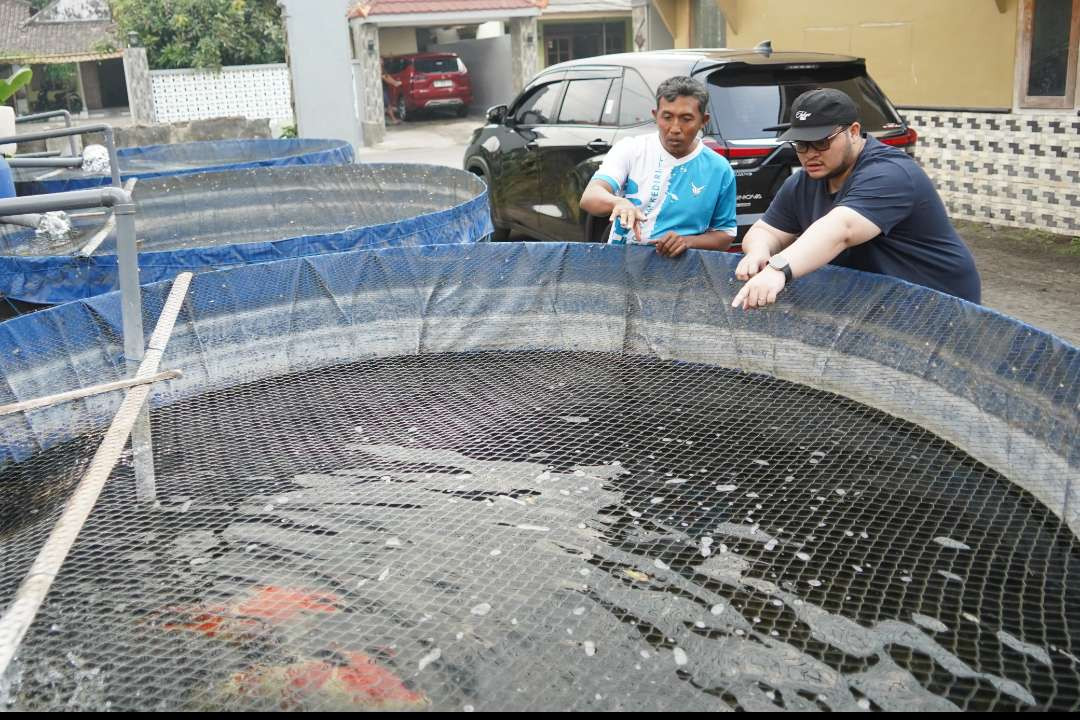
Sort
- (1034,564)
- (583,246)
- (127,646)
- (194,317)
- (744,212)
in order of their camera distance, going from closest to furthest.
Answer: (127,646)
(1034,564)
(194,317)
(583,246)
(744,212)

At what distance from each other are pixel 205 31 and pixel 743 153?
66.6 feet

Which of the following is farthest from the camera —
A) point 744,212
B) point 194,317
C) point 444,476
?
point 744,212

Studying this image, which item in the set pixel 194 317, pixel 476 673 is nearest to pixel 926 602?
pixel 476 673

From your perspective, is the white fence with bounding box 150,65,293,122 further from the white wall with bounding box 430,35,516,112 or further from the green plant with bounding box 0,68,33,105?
the green plant with bounding box 0,68,33,105

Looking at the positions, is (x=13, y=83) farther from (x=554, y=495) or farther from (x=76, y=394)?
(x=554, y=495)

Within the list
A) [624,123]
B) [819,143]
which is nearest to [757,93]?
[624,123]

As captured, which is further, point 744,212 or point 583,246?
point 744,212

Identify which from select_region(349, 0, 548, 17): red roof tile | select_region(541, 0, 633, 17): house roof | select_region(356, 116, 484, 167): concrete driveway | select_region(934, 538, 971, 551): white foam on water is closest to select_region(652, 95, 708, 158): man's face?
select_region(934, 538, 971, 551): white foam on water

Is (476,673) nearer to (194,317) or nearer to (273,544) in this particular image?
(273,544)

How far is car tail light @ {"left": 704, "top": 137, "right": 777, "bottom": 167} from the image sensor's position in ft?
16.9

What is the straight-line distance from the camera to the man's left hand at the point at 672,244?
3422 millimetres

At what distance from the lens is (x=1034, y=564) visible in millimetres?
2271

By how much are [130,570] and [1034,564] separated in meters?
2.15

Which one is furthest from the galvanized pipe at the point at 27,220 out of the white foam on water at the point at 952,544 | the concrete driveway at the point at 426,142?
the concrete driveway at the point at 426,142
